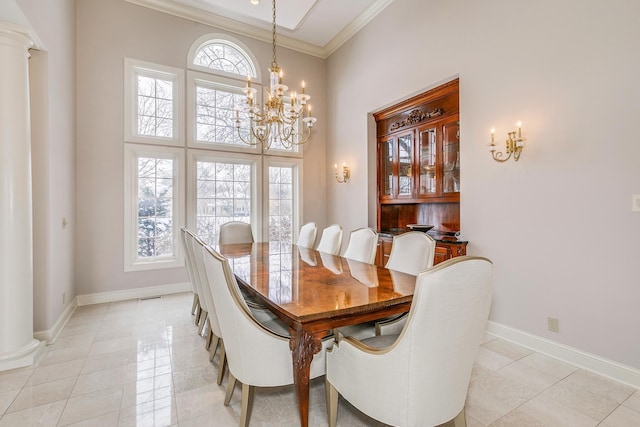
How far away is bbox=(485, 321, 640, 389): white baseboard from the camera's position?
2.13 m

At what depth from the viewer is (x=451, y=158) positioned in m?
3.52

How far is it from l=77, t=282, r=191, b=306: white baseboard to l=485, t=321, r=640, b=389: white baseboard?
413 cm

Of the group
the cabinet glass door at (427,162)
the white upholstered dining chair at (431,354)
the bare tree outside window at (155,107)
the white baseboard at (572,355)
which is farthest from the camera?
the bare tree outside window at (155,107)

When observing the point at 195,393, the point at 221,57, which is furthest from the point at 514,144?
the point at 221,57

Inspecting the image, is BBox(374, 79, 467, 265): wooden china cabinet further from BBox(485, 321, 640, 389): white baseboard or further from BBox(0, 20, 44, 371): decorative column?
BBox(0, 20, 44, 371): decorative column

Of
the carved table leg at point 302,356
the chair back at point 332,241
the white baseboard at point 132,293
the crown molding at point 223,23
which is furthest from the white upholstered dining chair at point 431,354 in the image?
the crown molding at point 223,23

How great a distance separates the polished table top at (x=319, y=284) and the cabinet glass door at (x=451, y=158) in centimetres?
166

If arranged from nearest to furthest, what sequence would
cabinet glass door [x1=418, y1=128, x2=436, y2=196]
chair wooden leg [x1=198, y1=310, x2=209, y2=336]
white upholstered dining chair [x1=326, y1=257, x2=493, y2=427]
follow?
white upholstered dining chair [x1=326, y1=257, x2=493, y2=427]
chair wooden leg [x1=198, y1=310, x2=209, y2=336]
cabinet glass door [x1=418, y1=128, x2=436, y2=196]

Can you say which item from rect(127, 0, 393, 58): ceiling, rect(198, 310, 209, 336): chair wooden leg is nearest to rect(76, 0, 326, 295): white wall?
rect(127, 0, 393, 58): ceiling

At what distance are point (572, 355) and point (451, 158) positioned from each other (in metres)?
2.17

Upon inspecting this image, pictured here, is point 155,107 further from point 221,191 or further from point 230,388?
point 230,388

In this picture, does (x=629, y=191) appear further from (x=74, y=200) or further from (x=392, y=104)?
(x=74, y=200)

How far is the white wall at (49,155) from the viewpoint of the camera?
2.73 m

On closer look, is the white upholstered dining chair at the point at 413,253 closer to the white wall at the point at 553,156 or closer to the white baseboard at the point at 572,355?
the white wall at the point at 553,156
